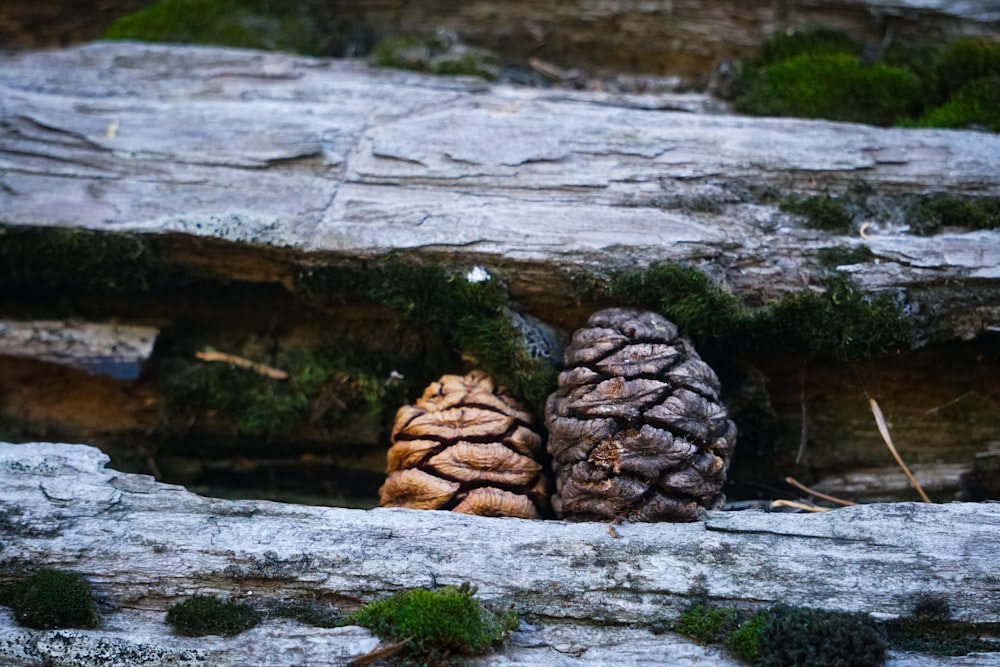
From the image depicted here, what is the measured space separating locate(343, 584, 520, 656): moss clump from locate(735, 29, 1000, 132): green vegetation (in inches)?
148

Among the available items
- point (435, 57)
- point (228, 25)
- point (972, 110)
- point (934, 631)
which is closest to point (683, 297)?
point (934, 631)

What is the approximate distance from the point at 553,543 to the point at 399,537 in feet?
2.16

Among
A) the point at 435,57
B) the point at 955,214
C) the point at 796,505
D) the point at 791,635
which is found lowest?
the point at 791,635

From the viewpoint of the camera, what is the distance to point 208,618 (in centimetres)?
355

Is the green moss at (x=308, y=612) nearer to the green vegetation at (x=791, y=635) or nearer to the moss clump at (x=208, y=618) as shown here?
the moss clump at (x=208, y=618)

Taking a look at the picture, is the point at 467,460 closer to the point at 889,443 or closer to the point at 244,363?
the point at 244,363

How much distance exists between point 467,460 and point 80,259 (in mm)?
2514

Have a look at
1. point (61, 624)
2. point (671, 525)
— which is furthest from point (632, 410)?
point (61, 624)

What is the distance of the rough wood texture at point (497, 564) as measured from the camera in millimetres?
3465

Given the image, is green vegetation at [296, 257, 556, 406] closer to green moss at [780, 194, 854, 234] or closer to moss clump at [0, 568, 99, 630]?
green moss at [780, 194, 854, 234]

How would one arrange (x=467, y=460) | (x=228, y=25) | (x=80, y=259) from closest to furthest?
(x=467, y=460), (x=80, y=259), (x=228, y=25)

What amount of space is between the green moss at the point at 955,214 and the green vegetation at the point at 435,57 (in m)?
2.94

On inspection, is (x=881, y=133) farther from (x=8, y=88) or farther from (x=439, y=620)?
(x=8, y=88)

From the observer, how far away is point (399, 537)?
380 cm
